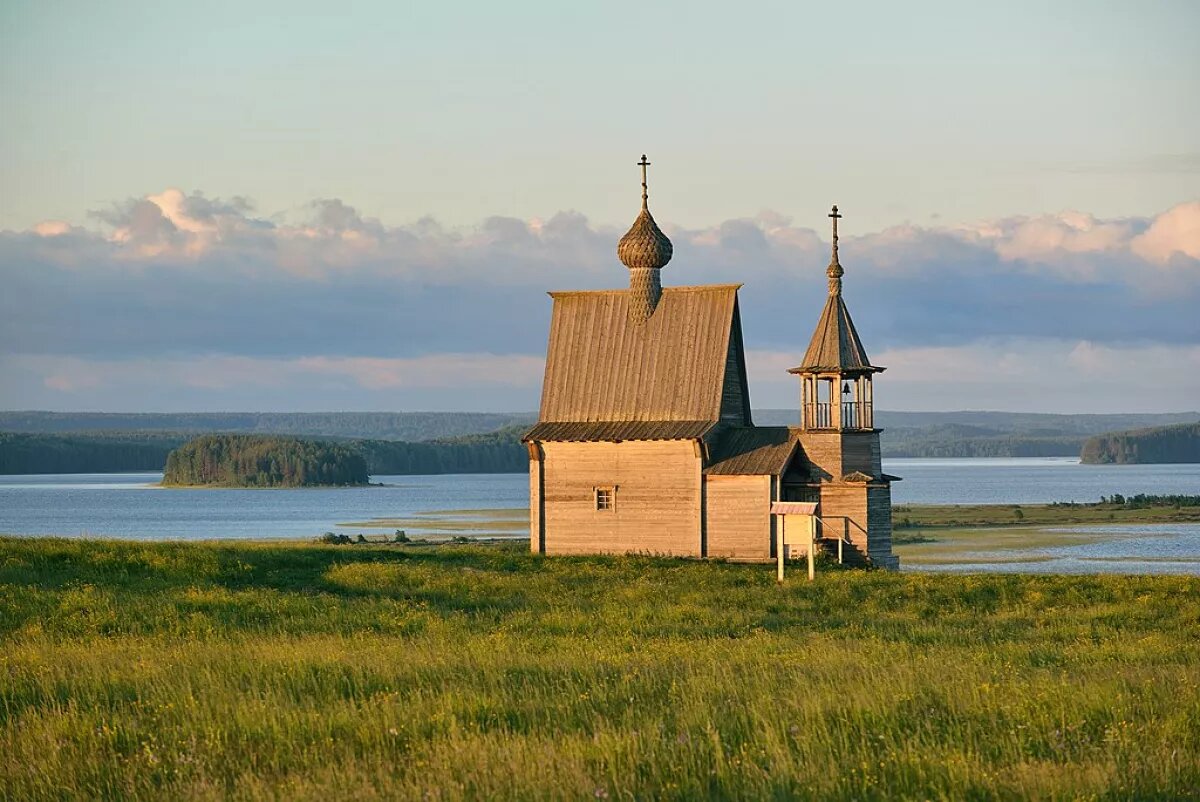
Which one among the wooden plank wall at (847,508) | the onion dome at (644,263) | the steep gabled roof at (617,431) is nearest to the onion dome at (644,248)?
the onion dome at (644,263)

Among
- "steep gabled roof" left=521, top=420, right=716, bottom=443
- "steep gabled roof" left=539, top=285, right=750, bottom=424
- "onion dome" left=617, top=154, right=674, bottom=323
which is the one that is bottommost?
"steep gabled roof" left=521, top=420, right=716, bottom=443

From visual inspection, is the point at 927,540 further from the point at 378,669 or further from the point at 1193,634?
the point at 378,669

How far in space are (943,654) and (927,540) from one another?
5703 cm

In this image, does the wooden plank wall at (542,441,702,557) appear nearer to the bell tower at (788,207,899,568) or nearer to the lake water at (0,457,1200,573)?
the bell tower at (788,207,899,568)

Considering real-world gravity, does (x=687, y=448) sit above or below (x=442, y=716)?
above

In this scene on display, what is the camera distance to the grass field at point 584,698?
12578 mm

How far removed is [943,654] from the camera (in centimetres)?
2134

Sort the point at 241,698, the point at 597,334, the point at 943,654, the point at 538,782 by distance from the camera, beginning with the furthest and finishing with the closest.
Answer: the point at 597,334, the point at 943,654, the point at 241,698, the point at 538,782

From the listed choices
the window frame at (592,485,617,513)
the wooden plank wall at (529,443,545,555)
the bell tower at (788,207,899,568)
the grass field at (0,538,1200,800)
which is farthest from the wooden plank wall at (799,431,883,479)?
the grass field at (0,538,1200,800)

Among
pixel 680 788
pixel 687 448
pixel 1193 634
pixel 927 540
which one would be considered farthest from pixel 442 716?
pixel 927 540

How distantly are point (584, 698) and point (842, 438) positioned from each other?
2915cm

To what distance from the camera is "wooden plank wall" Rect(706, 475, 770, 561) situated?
43.7m

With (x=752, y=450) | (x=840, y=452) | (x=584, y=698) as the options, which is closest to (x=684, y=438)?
(x=752, y=450)

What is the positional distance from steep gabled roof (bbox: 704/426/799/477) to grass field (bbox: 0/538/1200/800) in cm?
1181
